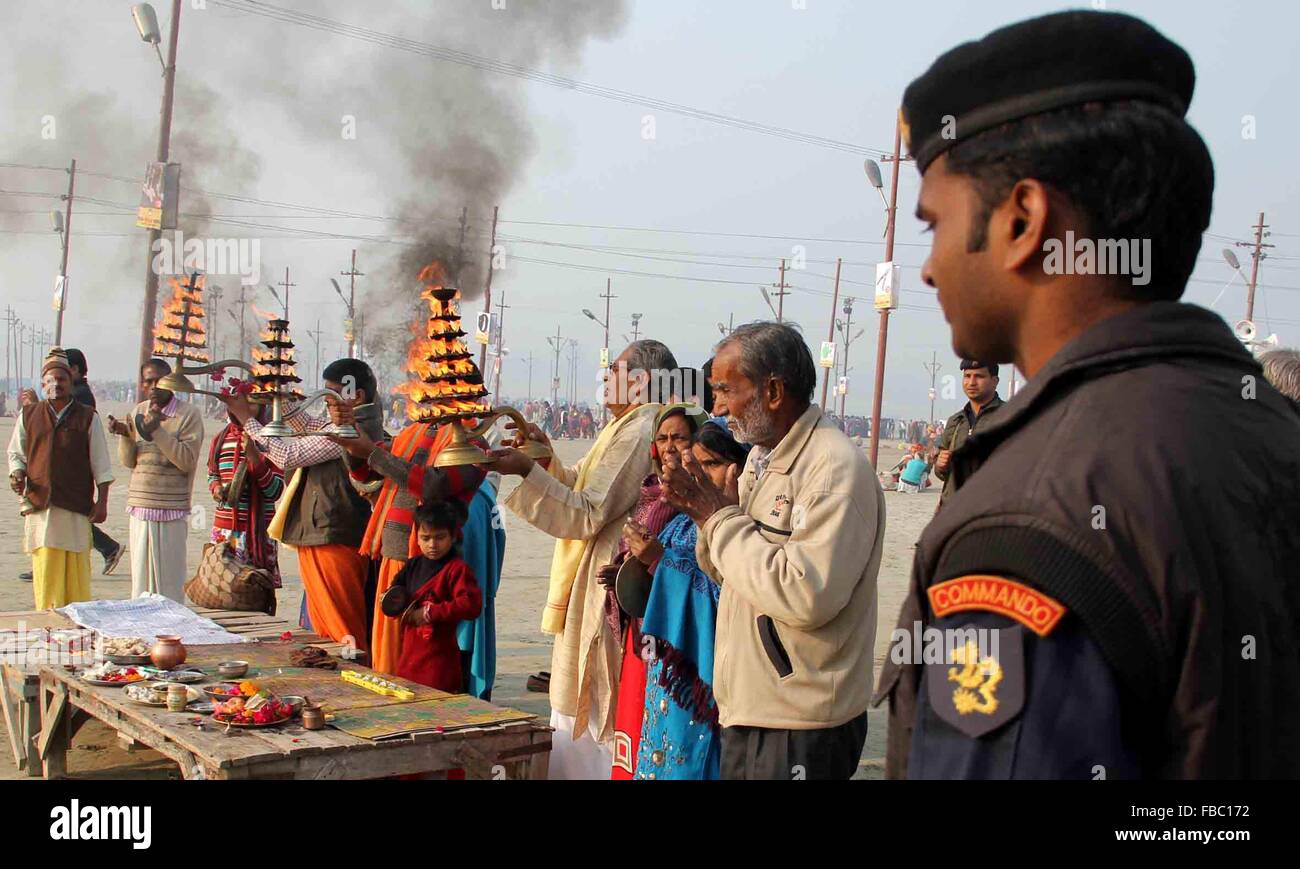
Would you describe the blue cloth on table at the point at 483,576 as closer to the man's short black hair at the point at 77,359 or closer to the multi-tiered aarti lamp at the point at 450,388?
the multi-tiered aarti lamp at the point at 450,388

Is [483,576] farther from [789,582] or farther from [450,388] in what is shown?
[789,582]

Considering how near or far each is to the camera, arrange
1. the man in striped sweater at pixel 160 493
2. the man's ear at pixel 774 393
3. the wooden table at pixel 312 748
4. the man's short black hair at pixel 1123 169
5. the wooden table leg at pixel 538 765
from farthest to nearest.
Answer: the man in striped sweater at pixel 160 493
the wooden table leg at pixel 538 765
the wooden table at pixel 312 748
the man's ear at pixel 774 393
the man's short black hair at pixel 1123 169

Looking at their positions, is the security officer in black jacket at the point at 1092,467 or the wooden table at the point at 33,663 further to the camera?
the wooden table at the point at 33,663

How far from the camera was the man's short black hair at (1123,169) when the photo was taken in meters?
1.19

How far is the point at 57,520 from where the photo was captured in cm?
828

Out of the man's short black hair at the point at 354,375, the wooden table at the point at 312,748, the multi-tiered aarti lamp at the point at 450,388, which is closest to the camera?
the wooden table at the point at 312,748

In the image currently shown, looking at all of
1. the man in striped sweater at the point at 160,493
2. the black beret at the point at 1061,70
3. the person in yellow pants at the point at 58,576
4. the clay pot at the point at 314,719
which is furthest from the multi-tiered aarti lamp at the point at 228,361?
the black beret at the point at 1061,70

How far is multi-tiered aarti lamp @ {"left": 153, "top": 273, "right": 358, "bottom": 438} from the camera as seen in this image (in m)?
5.79

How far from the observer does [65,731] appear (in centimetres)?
519

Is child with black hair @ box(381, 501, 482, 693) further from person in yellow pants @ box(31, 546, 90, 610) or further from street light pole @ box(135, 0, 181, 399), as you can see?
street light pole @ box(135, 0, 181, 399)

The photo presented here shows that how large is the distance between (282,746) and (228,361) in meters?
3.16

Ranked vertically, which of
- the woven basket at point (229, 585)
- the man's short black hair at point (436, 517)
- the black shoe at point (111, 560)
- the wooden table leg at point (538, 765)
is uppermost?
the man's short black hair at point (436, 517)

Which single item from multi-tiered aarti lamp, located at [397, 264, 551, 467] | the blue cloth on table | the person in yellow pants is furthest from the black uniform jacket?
the person in yellow pants
